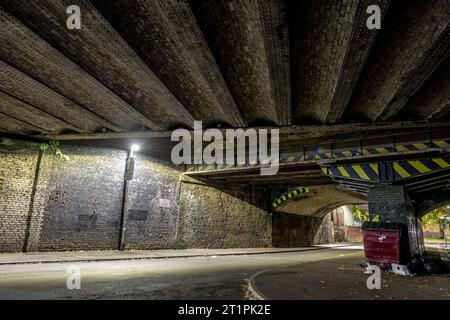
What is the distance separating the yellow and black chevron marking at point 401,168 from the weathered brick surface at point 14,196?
12.3 meters

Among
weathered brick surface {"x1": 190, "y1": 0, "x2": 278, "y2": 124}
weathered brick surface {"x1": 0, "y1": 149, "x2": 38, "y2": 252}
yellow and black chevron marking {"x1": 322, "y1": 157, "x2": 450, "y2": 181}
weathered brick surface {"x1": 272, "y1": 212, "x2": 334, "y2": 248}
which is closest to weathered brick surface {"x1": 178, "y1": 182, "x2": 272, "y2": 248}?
weathered brick surface {"x1": 272, "y1": 212, "x2": 334, "y2": 248}

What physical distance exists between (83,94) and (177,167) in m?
8.22

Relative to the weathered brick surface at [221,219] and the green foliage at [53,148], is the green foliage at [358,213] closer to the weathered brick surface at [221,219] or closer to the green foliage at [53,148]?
the weathered brick surface at [221,219]

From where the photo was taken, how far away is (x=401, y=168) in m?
9.58

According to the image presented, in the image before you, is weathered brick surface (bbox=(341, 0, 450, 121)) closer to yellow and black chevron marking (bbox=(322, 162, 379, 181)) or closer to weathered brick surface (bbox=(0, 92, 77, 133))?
yellow and black chevron marking (bbox=(322, 162, 379, 181))

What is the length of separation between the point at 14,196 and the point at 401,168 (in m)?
14.0

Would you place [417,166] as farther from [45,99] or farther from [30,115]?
[30,115]

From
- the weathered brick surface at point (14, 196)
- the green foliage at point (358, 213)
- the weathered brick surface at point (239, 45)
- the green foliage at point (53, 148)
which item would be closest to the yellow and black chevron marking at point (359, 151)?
the weathered brick surface at point (239, 45)

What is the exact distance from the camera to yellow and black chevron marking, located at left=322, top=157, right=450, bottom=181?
912cm

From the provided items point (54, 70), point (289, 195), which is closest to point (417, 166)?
point (289, 195)

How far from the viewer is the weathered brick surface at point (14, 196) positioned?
33.8 feet

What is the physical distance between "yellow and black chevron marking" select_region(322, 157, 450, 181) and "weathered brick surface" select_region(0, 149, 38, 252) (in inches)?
485

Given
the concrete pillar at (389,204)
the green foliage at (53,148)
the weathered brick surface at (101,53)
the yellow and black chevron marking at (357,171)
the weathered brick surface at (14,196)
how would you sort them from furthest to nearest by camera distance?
the green foliage at (53,148)
the weathered brick surface at (14,196)
the yellow and black chevron marking at (357,171)
the concrete pillar at (389,204)
the weathered brick surface at (101,53)

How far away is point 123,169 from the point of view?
44.1 ft
